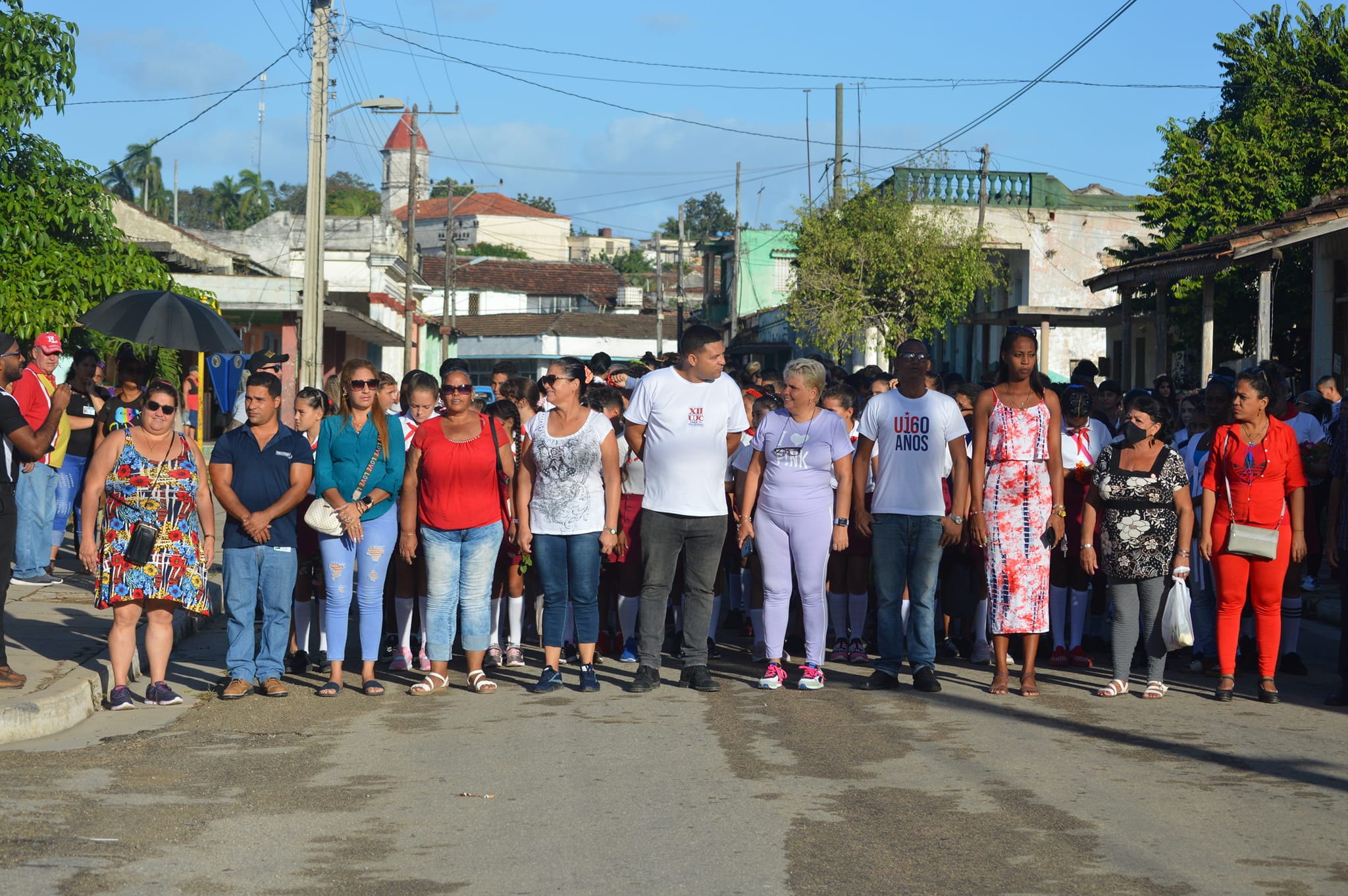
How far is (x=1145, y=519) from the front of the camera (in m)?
8.66

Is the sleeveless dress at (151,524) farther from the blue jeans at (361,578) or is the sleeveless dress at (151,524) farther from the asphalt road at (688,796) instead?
the blue jeans at (361,578)

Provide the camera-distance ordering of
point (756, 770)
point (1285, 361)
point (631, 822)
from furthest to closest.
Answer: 1. point (1285, 361)
2. point (756, 770)
3. point (631, 822)

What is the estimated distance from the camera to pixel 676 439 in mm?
8602

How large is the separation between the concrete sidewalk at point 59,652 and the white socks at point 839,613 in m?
4.70

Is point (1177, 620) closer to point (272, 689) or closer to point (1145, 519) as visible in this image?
point (1145, 519)

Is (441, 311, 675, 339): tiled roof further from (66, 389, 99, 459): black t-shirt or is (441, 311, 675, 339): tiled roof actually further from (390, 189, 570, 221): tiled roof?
(66, 389, 99, 459): black t-shirt

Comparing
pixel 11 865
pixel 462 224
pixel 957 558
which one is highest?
pixel 462 224

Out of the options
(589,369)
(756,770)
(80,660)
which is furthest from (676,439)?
(589,369)

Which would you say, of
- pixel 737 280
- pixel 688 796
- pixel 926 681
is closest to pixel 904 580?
pixel 926 681

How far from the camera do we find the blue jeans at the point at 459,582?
8648 mm

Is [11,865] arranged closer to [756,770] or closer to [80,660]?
[756,770]

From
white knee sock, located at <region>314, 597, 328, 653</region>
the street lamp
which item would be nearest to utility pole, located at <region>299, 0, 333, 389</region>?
the street lamp

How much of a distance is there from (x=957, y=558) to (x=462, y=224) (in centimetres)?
10773

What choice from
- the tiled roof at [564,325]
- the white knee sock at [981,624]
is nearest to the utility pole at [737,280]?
the tiled roof at [564,325]
